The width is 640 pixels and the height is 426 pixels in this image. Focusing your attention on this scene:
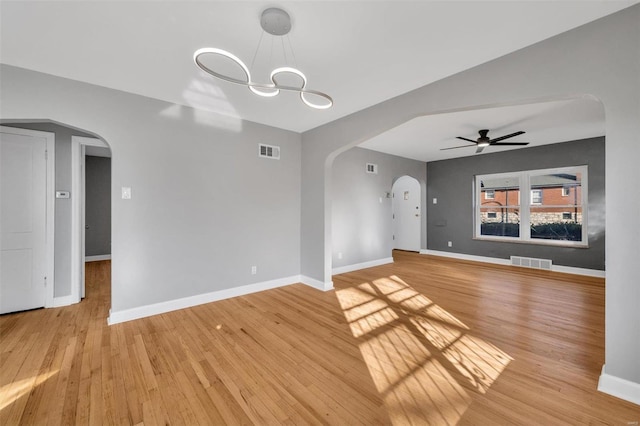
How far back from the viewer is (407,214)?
27.2 feet

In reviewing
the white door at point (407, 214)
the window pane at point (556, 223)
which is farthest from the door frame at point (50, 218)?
the window pane at point (556, 223)

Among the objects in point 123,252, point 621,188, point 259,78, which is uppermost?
point 259,78

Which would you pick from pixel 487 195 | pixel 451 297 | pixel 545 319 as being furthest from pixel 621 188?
pixel 487 195

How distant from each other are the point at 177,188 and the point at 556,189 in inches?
303

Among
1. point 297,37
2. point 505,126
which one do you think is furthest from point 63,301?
point 505,126

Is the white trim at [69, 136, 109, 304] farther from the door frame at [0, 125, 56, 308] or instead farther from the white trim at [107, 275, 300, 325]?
the white trim at [107, 275, 300, 325]

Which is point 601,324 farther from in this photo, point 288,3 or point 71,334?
point 71,334

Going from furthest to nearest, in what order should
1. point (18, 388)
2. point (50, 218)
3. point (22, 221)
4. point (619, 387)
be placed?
point (50, 218) < point (22, 221) < point (18, 388) < point (619, 387)

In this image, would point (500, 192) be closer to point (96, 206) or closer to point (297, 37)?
point (297, 37)

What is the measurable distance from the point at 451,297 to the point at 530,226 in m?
3.87

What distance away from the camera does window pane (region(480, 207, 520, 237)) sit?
21.0ft

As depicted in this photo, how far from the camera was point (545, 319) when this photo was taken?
3141 millimetres

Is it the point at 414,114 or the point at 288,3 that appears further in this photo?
the point at 414,114

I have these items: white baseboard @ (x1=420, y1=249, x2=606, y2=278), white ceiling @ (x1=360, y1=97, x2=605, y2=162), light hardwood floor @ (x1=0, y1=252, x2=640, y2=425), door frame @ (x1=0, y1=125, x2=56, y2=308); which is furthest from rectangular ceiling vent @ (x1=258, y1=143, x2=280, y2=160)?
white baseboard @ (x1=420, y1=249, x2=606, y2=278)
